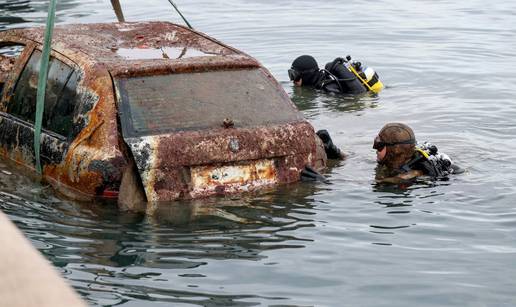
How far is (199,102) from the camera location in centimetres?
751

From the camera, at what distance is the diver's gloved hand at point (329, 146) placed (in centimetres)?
918

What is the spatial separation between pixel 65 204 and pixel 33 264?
671cm

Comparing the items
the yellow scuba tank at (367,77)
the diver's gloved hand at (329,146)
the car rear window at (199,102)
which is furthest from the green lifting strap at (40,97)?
the yellow scuba tank at (367,77)

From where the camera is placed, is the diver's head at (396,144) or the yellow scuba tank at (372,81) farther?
the yellow scuba tank at (372,81)

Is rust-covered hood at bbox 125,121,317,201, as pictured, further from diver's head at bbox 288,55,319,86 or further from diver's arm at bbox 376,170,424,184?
diver's head at bbox 288,55,319,86

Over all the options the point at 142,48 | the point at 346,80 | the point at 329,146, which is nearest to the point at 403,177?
the point at 329,146

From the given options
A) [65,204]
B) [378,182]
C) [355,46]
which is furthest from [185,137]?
[355,46]

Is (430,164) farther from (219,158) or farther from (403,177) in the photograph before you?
(219,158)

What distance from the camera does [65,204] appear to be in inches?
291

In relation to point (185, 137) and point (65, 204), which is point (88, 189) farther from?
point (185, 137)

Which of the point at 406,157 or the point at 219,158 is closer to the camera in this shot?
the point at 219,158

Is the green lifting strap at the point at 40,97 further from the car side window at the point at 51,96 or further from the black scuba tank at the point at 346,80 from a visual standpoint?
the black scuba tank at the point at 346,80

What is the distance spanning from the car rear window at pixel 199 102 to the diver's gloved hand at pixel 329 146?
1297 mm

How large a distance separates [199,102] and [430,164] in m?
2.49
